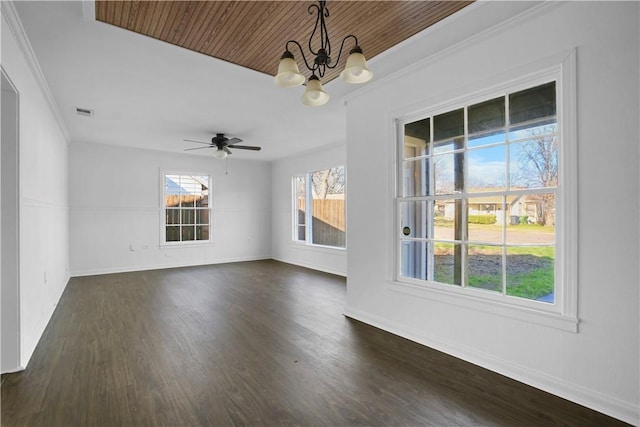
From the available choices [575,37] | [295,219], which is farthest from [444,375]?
[295,219]

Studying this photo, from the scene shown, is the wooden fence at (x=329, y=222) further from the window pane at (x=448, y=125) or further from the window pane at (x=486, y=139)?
the window pane at (x=486, y=139)

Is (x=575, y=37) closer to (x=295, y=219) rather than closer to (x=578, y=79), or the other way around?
(x=578, y=79)

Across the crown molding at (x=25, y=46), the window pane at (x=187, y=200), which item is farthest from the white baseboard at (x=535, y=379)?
the window pane at (x=187, y=200)

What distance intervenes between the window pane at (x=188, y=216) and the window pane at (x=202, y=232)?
227 millimetres

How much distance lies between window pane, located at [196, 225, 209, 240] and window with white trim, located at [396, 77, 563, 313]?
19.7ft

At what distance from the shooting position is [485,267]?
8.86 feet

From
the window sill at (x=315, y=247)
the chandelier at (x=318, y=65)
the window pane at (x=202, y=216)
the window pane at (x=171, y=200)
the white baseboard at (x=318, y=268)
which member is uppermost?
the chandelier at (x=318, y=65)

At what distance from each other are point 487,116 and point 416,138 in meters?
0.72

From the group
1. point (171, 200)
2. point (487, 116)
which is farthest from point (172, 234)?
point (487, 116)

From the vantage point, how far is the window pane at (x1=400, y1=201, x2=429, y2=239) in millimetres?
3210

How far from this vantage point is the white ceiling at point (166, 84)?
2.47m

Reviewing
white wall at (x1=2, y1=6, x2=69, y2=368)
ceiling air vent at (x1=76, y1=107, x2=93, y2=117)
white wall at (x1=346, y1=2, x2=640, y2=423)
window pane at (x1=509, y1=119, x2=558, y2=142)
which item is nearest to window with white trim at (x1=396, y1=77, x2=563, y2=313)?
window pane at (x1=509, y1=119, x2=558, y2=142)

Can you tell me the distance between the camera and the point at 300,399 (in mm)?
2139

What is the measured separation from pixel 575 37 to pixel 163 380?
379cm
